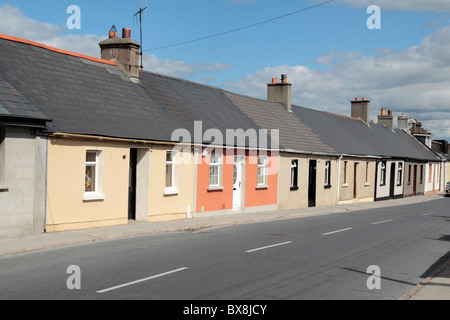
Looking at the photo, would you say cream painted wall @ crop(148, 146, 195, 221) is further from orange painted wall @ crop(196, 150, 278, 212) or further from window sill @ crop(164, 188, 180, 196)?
orange painted wall @ crop(196, 150, 278, 212)

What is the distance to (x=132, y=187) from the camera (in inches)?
731

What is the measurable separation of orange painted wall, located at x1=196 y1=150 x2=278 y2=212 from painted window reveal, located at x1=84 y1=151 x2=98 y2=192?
5300 mm

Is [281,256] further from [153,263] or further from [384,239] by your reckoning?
[384,239]

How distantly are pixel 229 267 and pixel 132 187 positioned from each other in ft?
29.6

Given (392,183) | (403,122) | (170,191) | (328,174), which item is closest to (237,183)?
(170,191)

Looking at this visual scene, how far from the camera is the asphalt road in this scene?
821 cm

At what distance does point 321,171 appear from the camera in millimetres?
31125

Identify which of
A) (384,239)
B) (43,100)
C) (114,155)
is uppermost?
(43,100)

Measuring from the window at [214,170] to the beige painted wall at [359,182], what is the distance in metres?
14.5

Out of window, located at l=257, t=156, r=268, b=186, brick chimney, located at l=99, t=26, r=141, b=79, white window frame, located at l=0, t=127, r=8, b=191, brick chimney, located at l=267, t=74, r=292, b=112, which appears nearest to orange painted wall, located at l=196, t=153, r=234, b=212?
window, located at l=257, t=156, r=268, b=186

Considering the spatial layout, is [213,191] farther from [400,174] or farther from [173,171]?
[400,174]
